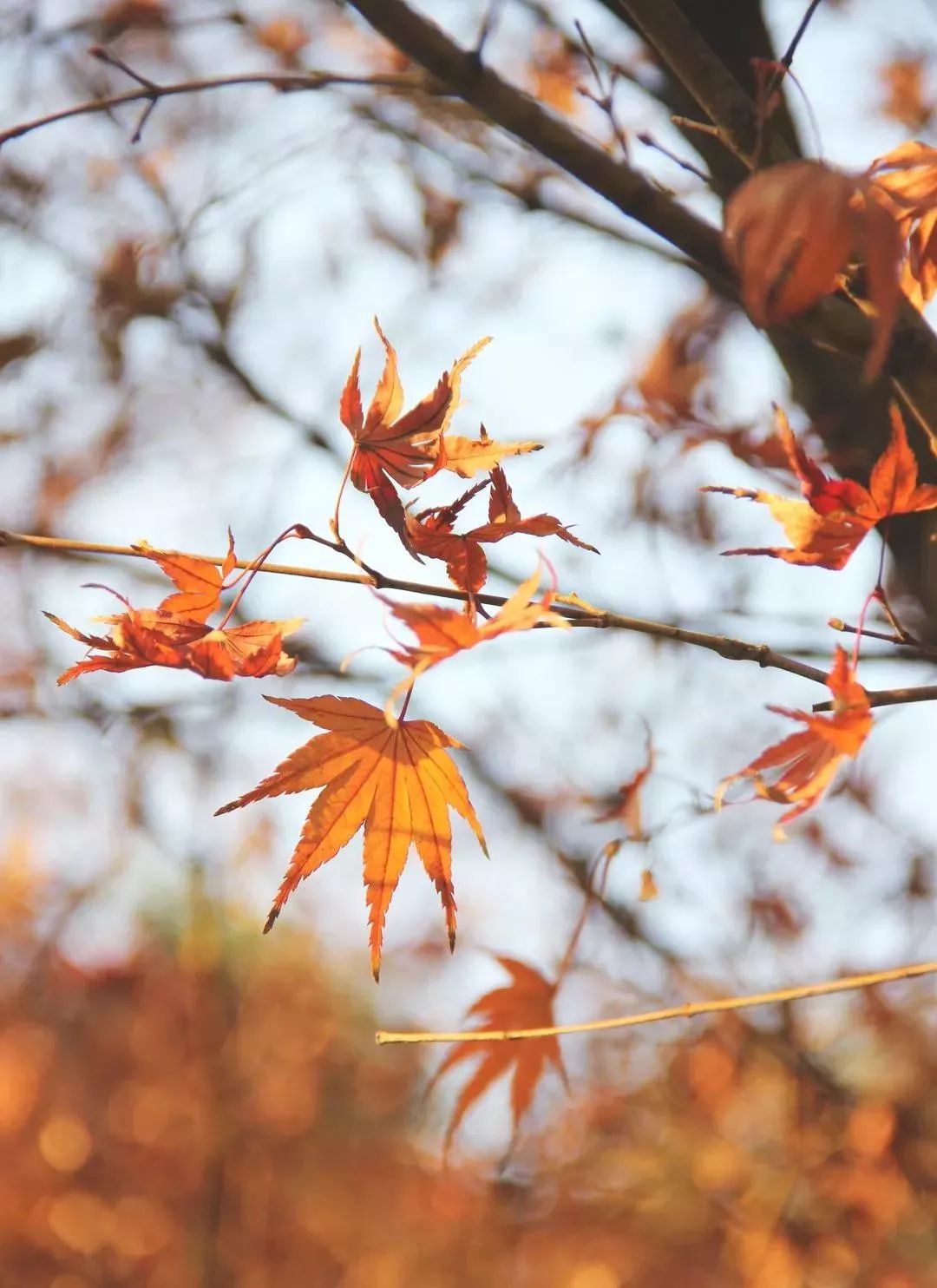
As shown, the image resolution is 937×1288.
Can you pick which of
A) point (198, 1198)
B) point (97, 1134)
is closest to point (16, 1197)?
point (97, 1134)

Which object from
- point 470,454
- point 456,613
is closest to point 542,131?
point 470,454

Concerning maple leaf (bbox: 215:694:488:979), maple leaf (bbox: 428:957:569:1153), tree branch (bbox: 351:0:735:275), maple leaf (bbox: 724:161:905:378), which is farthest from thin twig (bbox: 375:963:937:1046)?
tree branch (bbox: 351:0:735:275)

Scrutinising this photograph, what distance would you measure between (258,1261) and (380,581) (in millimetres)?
4313

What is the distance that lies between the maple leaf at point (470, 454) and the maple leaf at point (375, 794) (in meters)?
0.18

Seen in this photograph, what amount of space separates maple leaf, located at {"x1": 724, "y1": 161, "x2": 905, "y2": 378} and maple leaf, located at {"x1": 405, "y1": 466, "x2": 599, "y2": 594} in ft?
0.64

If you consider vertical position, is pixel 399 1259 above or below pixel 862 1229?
below

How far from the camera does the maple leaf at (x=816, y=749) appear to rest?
0.58 m

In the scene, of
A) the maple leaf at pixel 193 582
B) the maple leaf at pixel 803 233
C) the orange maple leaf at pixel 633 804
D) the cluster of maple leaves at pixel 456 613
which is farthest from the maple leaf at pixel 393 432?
the orange maple leaf at pixel 633 804

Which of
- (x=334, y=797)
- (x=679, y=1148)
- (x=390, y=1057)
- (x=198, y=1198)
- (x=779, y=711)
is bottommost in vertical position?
(x=390, y=1057)

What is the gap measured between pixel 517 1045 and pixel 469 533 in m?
0.61

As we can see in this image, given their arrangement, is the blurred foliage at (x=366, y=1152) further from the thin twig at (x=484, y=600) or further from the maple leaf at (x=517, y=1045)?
the thin twig at (x=484, y=600)

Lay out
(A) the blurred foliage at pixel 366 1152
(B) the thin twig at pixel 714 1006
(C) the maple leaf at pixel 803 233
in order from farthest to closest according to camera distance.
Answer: (A) the blurred foliage at pixel 366 1152 < (B) the thin twig at pixel 714 1006 < (C) the maple leaf at pixel 803 233

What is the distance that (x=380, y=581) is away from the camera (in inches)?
25.5

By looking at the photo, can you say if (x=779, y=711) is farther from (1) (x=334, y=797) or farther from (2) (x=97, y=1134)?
(2) (x=97, y=1134)
